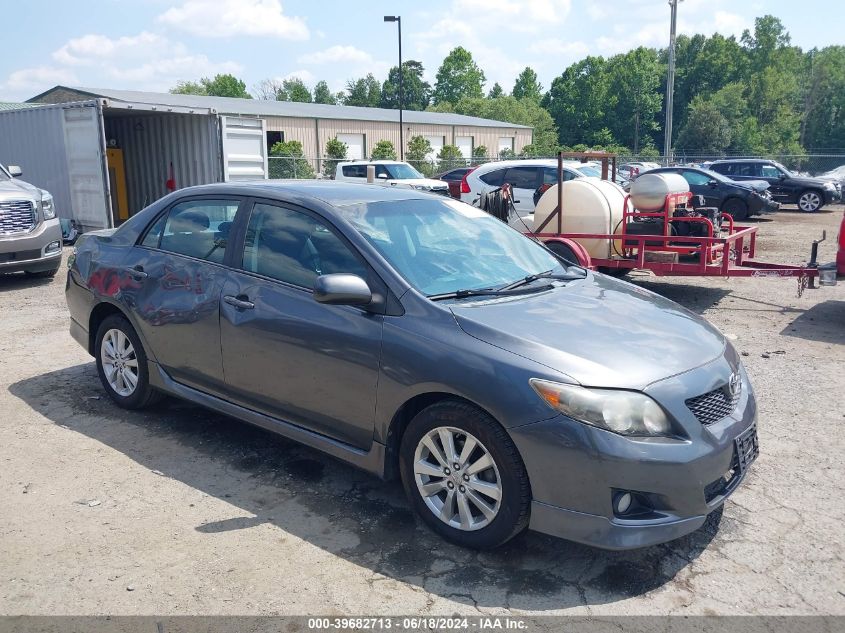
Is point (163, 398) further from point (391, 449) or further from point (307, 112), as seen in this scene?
point (307, 112)

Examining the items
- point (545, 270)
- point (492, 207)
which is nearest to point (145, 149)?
point (492, 207)

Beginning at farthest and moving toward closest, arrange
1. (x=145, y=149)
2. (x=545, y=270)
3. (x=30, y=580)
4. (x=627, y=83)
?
1. (x=627, y=83)
2. (x=145, y=149)
3. (x=545, y=270)
4. (x=30, y=580)

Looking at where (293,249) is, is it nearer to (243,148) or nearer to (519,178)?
(519,178)

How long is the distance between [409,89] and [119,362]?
358 feet

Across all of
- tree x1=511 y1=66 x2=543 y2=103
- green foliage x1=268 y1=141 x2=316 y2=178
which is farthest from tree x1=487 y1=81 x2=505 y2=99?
green foliage x1=268 y1=141 x2=316 y2=178

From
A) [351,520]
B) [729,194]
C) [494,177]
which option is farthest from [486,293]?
[729,194]

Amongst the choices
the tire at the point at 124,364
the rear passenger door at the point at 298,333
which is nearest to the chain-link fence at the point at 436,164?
the tire at the point at 124,364

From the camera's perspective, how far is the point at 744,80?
9744 centimetres

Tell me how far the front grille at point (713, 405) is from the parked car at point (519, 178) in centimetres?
1142

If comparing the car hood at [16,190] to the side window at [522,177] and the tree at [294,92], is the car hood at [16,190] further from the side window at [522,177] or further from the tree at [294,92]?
the tree at [294,92]

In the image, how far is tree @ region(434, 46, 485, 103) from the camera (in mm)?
112625

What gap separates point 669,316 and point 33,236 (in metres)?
9.14

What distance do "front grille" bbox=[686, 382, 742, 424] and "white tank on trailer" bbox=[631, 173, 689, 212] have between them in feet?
19.5

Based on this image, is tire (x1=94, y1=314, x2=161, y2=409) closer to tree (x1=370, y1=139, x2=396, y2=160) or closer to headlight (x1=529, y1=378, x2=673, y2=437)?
headlight (x1=529, y1=378, x2=673, y2=437)
